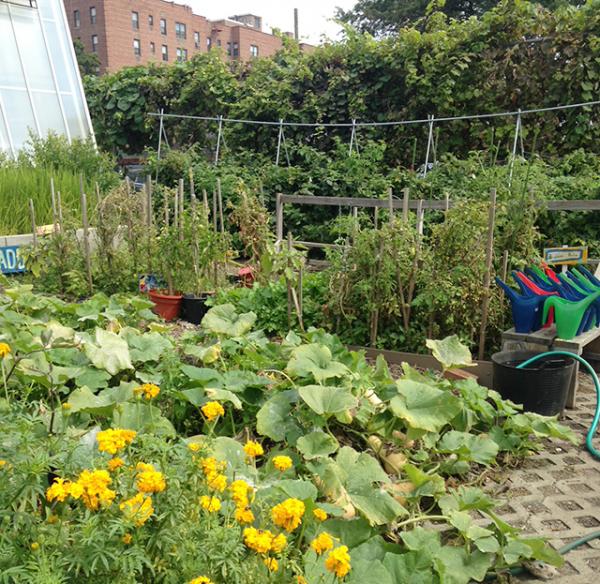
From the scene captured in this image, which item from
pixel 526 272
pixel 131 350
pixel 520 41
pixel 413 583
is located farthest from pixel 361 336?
pixel 520 41

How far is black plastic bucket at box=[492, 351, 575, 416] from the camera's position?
359 centimetres

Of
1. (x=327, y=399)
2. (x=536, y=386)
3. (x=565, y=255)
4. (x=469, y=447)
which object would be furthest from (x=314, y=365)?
(x=565, y=255)

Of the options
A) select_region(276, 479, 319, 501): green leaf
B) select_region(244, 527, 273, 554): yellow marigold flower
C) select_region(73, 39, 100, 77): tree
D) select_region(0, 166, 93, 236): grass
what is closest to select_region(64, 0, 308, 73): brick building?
select_region(73, 39, 100, 77): tree

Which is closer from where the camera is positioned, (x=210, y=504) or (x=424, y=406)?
(x=210, y=504)

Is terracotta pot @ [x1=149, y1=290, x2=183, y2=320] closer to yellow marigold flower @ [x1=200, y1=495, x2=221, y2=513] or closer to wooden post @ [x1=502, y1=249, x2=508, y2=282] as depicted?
wooden post @ [x1=502, y1=249, x2=508, y2=282]

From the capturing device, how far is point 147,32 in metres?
53.3

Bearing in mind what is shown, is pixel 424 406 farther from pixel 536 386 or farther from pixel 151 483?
pixel 151 483

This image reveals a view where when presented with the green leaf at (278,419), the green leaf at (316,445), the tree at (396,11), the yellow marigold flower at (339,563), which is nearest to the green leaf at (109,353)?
the green leaf at (278,419)

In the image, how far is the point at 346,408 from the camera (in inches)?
106

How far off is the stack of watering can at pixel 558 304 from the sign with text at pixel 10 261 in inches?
212

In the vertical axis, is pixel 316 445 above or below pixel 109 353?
below

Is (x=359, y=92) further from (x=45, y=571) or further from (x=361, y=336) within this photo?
(x=45, y=571)

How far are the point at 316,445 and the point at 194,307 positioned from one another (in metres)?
3.30

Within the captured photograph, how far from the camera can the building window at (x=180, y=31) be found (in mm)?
56219
